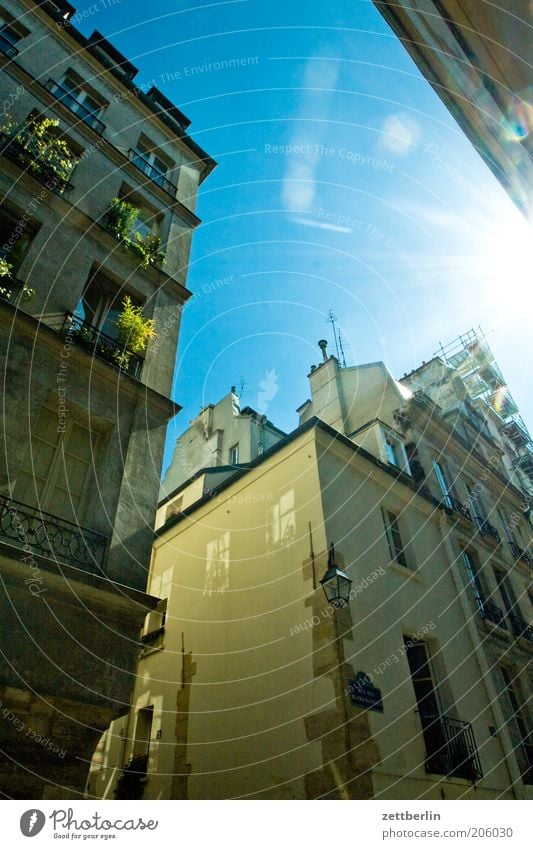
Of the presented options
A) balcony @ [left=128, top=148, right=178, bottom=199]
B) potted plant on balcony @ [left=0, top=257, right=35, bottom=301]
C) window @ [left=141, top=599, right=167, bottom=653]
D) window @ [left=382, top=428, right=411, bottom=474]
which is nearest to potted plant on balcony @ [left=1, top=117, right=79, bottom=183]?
balcony @ [left=128, top=148, right=178, bottom=199]

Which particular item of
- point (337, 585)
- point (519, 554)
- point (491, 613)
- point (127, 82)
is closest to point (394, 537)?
point (491, 613)

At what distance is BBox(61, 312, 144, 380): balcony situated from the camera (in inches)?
379

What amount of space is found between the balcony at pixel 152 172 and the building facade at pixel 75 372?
0.24 feet

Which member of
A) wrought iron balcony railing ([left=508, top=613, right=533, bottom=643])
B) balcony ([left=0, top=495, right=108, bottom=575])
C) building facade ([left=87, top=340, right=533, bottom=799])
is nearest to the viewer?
balcony ([left=0, top=495, right=108, bottom=575])

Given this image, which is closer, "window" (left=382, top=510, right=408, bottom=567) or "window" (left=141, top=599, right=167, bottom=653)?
"window" (left=382, top=510, right=408, bottom=567)

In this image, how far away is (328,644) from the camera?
33.0 feet

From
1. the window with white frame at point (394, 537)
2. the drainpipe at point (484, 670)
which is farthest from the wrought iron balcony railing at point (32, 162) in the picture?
the drainpipe at point (484, 670)

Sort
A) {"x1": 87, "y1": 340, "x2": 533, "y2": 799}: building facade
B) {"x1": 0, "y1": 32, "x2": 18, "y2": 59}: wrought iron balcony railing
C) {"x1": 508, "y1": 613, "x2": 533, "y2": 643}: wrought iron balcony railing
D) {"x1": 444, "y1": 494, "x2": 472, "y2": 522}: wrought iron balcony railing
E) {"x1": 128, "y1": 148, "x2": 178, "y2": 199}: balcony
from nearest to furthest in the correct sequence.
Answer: {"x1": 87, "y1": 340, "x2": 533, "y2": 799}: building facade
{"x1": 0, "y1": 32, "x2": 18, "y2": 59}: wrought iron balcony railing
{"x1": 128, "y1": 148, "x2": 178, "y2": 199}: balcony
{"x1": 508, "y1": 613, "x2": 533, "y2": 643}: wrought iron balcony railing
{"x1": 444, "y1": 494, "x2": 472, "y2": 522}: wrought iron balcony railing

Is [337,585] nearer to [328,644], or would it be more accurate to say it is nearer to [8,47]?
[328,644]

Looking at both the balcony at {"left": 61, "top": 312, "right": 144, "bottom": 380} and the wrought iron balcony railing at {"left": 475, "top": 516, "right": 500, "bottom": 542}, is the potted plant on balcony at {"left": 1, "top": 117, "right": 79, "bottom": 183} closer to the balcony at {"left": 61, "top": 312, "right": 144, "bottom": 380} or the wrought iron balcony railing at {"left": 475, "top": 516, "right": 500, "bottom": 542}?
the balcony at {"left": 61, "top": 312, "right": 144, "bottom": 380}

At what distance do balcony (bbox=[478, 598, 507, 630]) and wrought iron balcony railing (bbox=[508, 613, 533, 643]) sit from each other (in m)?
0.74

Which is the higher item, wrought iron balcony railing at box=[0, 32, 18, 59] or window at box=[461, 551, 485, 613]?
wrought iron balcony railing at box=[0, 32, 18, 59]

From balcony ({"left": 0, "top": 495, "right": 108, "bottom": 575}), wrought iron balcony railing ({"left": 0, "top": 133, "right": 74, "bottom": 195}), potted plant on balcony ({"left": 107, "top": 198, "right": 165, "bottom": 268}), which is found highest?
potted plant on balcony ({"left": 107, "top": 198, "right": 165, "bottom": 268})
